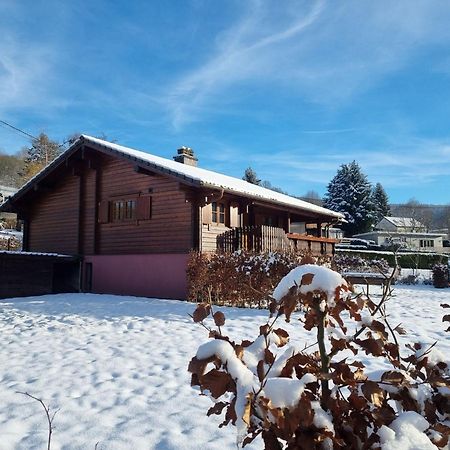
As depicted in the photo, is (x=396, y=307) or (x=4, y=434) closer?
(x=4, y=434)

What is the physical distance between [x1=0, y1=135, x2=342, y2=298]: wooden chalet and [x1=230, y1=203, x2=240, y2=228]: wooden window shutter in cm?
4

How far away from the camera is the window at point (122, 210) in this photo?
15719 millimetres

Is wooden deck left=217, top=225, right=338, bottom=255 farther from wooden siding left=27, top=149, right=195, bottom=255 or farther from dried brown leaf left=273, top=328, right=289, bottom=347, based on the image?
dried brown leaf left=273, top=328, right=289, bottom=347

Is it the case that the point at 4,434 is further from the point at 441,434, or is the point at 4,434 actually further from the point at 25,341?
the point at 25,341

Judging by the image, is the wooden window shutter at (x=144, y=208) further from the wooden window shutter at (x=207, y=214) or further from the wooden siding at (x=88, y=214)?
the wooden siding at (x=88, y=214)

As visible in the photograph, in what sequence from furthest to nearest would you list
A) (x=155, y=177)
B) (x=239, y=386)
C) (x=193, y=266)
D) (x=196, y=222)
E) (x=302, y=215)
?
(x=302, y=215)
(x=155, y=177)
(x=196, y=222)
(x=193, y=266)
(x=239, y=386)

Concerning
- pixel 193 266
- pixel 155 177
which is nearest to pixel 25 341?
pixel 193 266

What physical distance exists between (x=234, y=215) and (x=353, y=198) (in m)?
35.3

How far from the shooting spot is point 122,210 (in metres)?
16.0

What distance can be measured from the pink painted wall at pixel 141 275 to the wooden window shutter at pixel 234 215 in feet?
8.71

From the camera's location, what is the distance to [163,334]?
782 cm

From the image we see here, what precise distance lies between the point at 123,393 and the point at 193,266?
7.68m

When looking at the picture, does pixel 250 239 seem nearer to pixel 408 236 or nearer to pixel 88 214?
pixel 88 214

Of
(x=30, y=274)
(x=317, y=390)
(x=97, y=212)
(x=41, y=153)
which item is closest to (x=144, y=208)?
(x=97, y=212)
